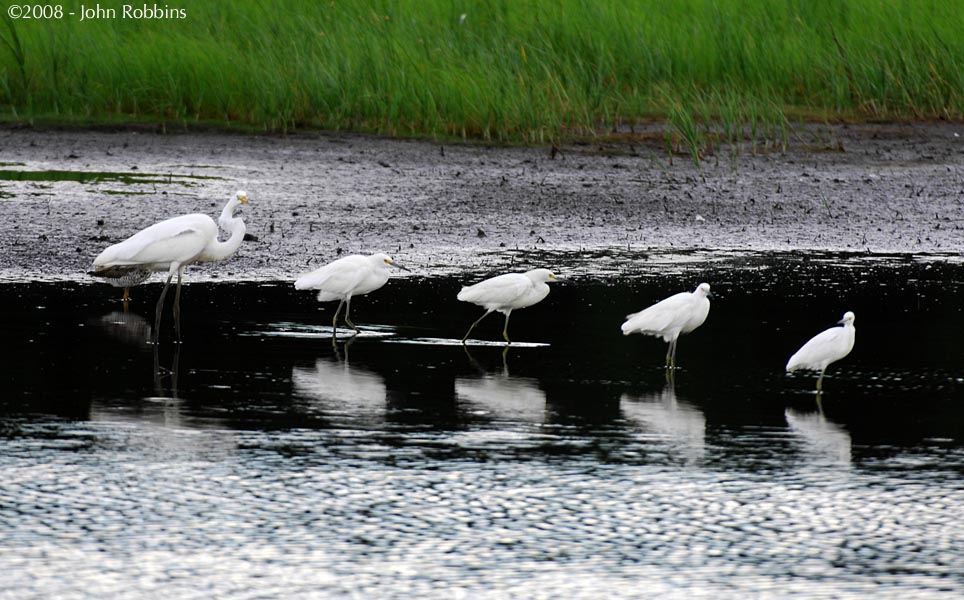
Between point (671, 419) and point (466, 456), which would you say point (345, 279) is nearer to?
point (671, 419)

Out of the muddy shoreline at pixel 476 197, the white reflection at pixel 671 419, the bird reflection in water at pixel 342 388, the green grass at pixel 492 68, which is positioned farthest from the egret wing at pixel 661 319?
the green grass at pixel 492 68

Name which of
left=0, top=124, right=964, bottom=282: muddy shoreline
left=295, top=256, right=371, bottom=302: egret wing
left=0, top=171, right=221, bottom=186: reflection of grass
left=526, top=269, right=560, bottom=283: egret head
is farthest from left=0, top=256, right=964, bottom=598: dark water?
left=0, top=171, right=221, bottom=186: reflection of grass

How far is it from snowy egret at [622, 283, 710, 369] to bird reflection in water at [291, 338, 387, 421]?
156 cm

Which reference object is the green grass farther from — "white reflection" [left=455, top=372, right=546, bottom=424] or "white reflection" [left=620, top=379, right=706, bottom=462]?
"white reflection" [left=620, top=379, right=706, bottom=462]

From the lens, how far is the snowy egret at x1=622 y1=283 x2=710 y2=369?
29.1ft

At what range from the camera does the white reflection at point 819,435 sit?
6.86 meters

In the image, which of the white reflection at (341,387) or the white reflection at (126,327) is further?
the white reflection at (126,327)

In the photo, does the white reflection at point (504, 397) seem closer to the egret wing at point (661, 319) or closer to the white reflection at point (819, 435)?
the egret wing at point (661, 319)

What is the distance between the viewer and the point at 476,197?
1591 centimetres

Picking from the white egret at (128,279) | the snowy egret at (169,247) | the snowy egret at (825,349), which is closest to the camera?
the snowy egret at (825,349)

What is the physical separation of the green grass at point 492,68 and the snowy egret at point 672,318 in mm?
9737

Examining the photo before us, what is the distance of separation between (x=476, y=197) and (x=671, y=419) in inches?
339

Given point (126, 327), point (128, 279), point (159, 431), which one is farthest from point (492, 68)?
point (159, 431)

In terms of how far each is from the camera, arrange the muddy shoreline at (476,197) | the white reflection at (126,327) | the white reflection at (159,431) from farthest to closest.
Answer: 1. the muddy shoreline at (476,197)
2. the white reflection at (126,327)
3. the white reflection at (159,431)
